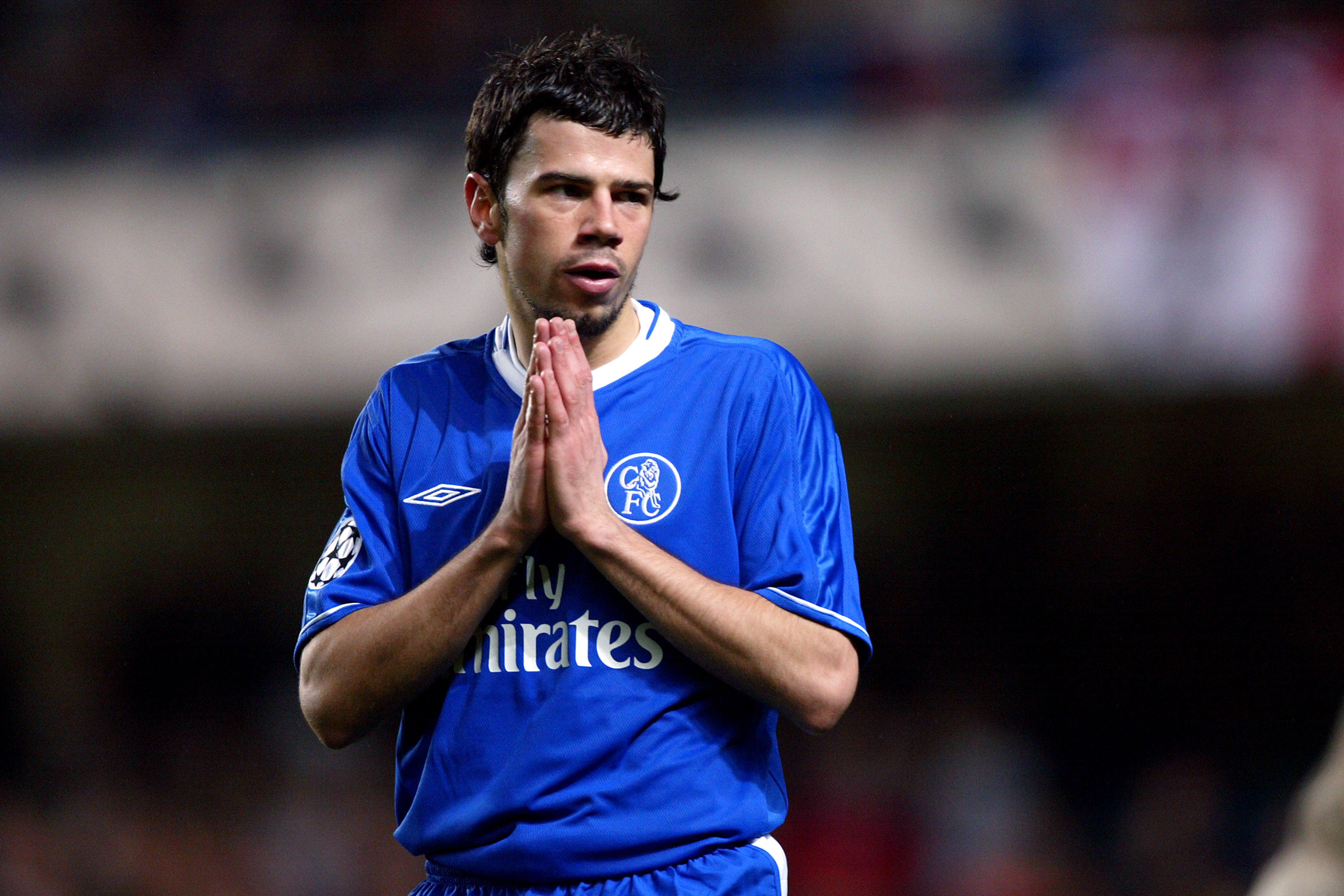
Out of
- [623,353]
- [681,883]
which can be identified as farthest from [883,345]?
[681,883]

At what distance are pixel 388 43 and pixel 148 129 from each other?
116cm

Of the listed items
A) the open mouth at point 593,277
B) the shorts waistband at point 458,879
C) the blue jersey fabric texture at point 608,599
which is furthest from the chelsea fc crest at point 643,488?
the shorts waistband at point 458,879

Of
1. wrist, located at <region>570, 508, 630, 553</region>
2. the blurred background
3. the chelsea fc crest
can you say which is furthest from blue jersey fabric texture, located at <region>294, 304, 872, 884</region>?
the blurred background

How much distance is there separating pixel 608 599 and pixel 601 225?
54 centimetres

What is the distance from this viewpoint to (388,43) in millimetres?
6406

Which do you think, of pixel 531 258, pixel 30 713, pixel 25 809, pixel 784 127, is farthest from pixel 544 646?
pixel 30 713

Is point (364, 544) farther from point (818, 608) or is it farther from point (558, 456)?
point (818, 608)

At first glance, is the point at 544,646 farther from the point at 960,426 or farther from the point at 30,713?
the point at 30,713

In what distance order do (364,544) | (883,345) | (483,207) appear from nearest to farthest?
(364,544), (483,207), (883,345)

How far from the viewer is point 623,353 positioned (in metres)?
2.08

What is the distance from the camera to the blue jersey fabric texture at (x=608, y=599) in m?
1.86

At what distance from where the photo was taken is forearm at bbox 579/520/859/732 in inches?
71.4

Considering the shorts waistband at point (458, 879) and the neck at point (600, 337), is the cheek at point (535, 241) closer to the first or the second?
the neck at point (600, 337)

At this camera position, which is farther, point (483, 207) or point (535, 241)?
point (483, 207)
